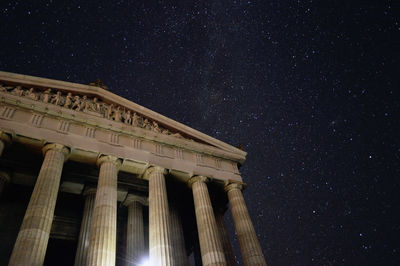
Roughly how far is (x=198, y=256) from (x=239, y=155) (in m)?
11.1

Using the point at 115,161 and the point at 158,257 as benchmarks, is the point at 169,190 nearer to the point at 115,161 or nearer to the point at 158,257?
the point at 115,161

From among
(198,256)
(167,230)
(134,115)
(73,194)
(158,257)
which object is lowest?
(158,257)

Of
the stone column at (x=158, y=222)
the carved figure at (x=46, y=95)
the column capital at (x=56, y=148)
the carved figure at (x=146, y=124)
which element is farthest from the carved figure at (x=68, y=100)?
the stone column at (x=158, y=222)

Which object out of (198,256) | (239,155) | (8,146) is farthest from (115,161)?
(198,256)

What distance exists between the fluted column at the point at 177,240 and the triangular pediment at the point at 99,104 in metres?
6.47

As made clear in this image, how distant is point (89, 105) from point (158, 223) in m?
11.2

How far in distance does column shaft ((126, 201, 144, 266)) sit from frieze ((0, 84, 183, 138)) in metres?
7.10

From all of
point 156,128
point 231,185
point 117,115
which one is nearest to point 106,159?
point 117,115

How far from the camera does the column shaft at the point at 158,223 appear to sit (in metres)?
17.7

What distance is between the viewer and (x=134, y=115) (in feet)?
83.0

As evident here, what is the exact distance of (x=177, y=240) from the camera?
2373 cm

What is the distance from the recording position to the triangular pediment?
71.1 ft

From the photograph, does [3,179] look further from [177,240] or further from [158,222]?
[177,240]

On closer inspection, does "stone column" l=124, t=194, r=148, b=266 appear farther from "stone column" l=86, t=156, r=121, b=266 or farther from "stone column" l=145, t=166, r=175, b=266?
"stone column" l=86, t=156, r=121, b=266
